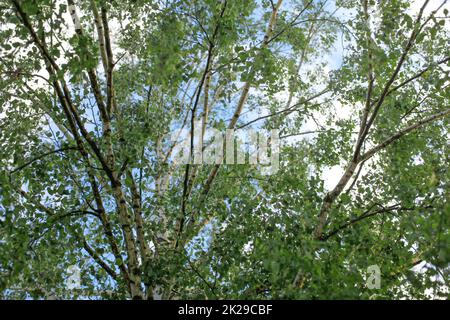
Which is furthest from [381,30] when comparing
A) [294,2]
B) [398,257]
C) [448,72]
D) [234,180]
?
[294,2]

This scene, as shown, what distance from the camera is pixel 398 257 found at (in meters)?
6.71

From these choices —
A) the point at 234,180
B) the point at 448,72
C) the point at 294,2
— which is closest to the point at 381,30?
the point at 448,72

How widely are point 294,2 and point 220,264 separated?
897 cm

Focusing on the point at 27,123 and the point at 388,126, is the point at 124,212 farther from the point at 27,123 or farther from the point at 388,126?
the point at 388,126

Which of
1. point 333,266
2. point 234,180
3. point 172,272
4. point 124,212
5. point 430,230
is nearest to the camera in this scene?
point 430,230

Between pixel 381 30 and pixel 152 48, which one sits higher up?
pixel 381 30

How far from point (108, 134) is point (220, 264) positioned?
9.03ft

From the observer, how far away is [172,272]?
6.63m

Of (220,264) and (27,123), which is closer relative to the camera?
(220,264)

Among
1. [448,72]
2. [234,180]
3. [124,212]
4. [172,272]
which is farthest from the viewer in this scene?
[234,180]

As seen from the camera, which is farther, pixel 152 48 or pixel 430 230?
pixel 152 48

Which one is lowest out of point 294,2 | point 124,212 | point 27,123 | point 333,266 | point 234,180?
point 333,266

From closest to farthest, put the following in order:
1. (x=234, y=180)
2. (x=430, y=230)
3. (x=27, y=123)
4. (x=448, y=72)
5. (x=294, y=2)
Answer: (x=430, y=230) < (x=448, y=72) < (x=27, y=123) < (x=234, y=180) < (x=294, y=2)

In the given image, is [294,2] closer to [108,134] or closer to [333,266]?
[108,134]
